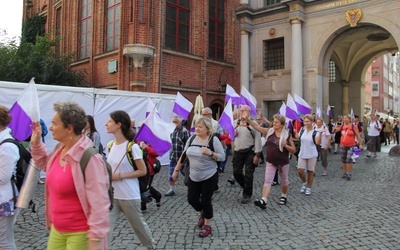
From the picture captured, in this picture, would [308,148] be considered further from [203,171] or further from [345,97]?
[345,97]

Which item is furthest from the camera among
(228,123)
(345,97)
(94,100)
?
(345,97)

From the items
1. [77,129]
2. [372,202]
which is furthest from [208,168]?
[372,202]

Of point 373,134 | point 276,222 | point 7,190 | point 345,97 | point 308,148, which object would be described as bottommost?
point 276,222

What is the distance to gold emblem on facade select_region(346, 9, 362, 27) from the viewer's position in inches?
644

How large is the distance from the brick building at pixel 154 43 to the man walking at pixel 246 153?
27.9 ft

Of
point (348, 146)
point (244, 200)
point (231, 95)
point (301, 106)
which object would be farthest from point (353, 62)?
point (244, 200)

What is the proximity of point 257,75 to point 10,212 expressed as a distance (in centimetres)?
1760

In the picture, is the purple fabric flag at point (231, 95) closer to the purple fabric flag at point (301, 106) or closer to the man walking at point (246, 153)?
the purple fabric flag at point (301, 106)

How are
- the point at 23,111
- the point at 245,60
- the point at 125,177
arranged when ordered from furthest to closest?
the point at 245,60 → the point at 23,111 → the point at 125,177

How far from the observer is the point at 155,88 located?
596 inches

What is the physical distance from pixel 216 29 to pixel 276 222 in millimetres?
14689

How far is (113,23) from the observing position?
644 inches

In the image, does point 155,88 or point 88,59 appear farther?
point 88,59

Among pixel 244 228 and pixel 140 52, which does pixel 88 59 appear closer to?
pixel 140 52
